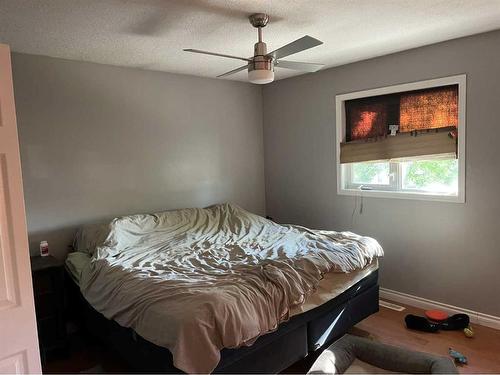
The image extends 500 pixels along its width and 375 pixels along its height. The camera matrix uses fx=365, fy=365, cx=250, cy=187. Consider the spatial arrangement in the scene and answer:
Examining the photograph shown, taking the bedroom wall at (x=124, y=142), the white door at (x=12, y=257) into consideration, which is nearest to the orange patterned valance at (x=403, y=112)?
the bedroom wall at (x=124, y=142)

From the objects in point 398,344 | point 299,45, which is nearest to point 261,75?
point 299,45

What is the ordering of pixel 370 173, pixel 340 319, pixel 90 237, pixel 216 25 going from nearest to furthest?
pixel 216 25, pixel 340 319, pixel 90 237, pixel 370 173

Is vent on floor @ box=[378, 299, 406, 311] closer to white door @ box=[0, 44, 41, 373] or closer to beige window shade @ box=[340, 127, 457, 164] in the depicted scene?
beige window shade @ box=[340, 127, 457, 164]

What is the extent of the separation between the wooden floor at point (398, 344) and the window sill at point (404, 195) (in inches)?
41.2

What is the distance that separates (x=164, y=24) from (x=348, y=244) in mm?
2039

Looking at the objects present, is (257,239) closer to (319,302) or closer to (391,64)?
(319,302)

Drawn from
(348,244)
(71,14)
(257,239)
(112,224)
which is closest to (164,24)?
(71,14)

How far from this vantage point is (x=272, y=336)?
2096 millimetres

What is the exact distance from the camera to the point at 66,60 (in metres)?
3.07

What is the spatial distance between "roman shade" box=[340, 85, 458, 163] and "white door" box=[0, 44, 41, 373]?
3.00 m

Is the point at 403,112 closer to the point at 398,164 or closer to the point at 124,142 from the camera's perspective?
the point at 398,164

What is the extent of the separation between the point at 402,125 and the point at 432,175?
53 cm

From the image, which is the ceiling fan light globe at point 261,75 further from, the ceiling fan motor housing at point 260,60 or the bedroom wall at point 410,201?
the bedroom wall at point 410,201

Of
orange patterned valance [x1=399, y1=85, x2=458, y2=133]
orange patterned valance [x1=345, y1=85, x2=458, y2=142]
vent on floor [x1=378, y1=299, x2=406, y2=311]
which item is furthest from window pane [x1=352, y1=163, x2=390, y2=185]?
vent on floor [x1=378, y1=299, x2=406, y2=311]
